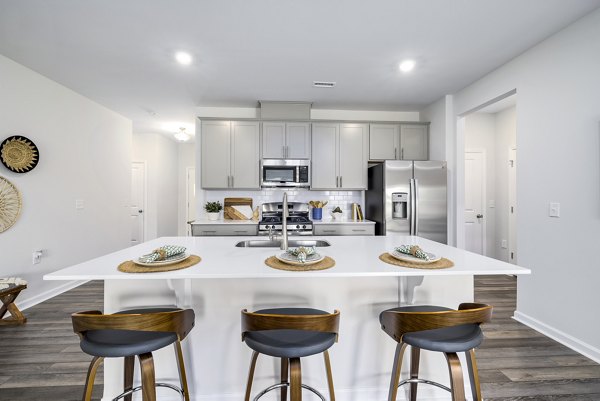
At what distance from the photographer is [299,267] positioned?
137 cm

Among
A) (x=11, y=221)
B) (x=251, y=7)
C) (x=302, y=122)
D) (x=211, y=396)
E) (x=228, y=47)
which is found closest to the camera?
(x=211, y=396)

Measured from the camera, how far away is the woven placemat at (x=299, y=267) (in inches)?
53.0

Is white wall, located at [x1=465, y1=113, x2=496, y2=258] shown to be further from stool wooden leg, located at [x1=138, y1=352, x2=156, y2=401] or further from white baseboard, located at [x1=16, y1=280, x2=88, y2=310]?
white baseboard, located at [x1=16, y1=280, x2=88, y2=310]

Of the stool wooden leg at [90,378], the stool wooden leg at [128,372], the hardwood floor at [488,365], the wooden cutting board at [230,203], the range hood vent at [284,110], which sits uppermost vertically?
the range hood vent at [284,110]

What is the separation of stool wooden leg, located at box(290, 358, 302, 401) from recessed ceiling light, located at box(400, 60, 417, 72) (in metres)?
3.01

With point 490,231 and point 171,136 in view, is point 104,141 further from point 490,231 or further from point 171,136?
point 490,231

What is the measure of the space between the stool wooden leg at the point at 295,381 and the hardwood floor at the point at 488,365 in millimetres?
1446

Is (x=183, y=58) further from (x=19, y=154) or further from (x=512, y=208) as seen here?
(x=512, y=208)

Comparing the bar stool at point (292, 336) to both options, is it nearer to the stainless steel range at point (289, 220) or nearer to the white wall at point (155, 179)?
the stainless steel range at point (289, 220)

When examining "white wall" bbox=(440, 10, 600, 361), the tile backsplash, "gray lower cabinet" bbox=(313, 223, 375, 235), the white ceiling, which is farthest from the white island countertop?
the tile backsplash

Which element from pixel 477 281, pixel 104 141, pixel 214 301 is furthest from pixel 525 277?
pixel 104 141

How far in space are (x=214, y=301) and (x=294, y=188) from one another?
2922 millimetres

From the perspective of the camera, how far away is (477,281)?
3.95 meters

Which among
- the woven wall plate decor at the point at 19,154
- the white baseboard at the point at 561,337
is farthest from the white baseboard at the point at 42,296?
the white baseboard at the point at 561,337
